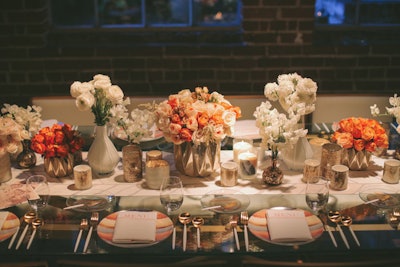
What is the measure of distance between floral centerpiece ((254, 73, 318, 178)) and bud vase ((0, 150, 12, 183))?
3.43ft

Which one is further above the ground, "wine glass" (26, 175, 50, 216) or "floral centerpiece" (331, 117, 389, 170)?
"floral centerpiece" (331, 117, 389, 170)

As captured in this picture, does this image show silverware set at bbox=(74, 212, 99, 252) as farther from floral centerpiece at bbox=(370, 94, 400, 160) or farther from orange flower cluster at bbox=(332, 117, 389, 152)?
floral centerpiece at bbox=(370, 94, 400, 160)

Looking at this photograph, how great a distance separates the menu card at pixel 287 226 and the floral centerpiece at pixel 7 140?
106 cm

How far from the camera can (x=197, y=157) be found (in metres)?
2.24

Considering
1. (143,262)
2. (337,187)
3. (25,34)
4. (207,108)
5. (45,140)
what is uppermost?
(25,34)

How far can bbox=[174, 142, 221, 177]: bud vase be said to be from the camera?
2.24m

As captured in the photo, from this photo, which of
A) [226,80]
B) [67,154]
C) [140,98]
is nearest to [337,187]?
[67,154]

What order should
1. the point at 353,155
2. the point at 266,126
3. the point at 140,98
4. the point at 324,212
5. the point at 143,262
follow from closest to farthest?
the point at 143,262
the point at 324,212
the point at 266,126
the point at 353,155
the point at 140,98

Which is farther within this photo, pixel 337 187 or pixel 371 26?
pixel 371 26

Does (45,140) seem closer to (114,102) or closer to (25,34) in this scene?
(114,102)

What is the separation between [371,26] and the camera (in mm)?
3838

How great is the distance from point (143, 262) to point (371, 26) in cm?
275

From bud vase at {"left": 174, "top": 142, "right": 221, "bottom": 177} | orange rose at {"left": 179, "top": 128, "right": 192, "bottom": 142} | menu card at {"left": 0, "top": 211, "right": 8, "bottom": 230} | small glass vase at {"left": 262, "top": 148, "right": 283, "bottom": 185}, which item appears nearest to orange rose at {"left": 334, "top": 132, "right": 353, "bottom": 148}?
small glass vase at {"left": 262, "top": 148, "right": 283, "bottom": 185}

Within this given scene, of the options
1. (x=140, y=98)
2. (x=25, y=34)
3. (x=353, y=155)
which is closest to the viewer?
(x=353, y=155)
